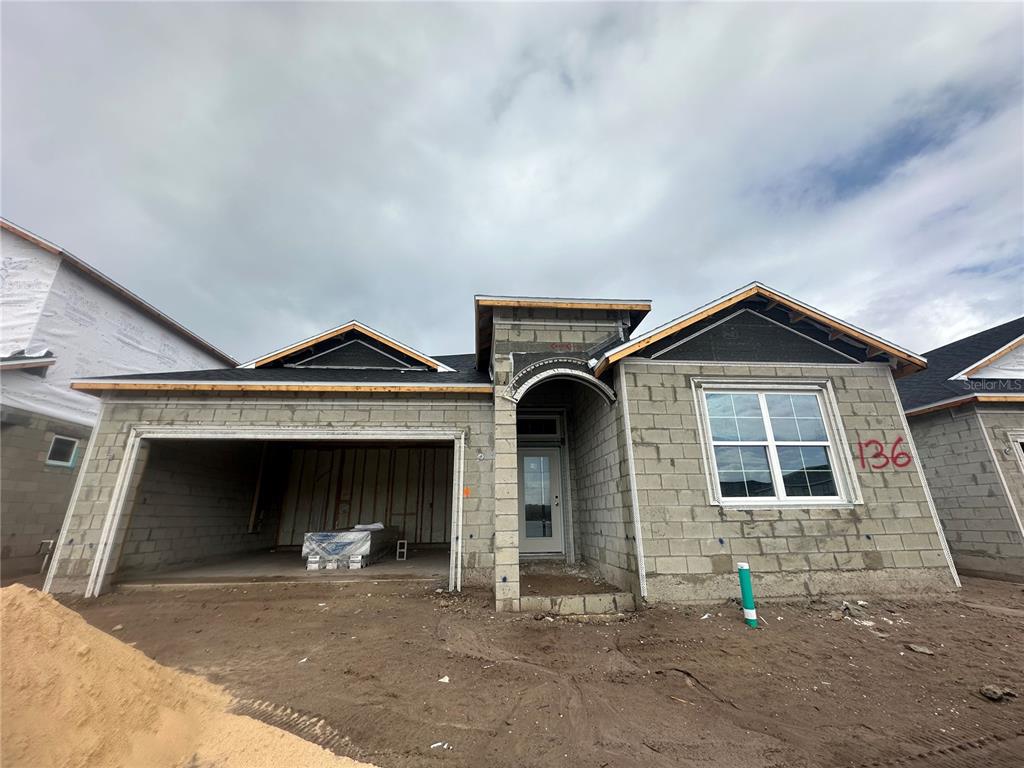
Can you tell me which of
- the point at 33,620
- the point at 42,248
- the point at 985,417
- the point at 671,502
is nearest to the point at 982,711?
the point at 671,502

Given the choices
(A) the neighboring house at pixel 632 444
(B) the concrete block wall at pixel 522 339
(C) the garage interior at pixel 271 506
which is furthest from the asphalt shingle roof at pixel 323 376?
(C) the garage interior at pixel 271 506

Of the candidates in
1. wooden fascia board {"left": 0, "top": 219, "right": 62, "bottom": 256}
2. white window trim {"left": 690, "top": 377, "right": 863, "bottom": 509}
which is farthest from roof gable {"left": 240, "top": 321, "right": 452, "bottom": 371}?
wooden fascia board {"left": 0, "top": 219, "right": 62, "bottom": 256}

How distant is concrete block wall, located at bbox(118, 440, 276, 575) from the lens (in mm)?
7636

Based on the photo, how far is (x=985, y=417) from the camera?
809 centimetres

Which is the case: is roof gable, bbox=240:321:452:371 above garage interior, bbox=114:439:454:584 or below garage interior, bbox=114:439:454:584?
above

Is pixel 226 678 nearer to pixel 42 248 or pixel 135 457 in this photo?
pixel 135 457

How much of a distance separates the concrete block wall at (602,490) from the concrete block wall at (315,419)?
1946 millimetres

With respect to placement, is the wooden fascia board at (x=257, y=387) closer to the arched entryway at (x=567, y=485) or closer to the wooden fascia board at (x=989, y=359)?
the arched entryway at (x=567, y=485)

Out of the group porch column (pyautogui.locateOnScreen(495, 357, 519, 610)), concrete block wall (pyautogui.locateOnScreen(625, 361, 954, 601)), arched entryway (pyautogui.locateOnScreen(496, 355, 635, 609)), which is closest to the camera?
concrete block wall (pyautogui.locateOnScreen(625, 361, 954, 601))

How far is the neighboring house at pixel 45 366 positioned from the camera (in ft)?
30.8

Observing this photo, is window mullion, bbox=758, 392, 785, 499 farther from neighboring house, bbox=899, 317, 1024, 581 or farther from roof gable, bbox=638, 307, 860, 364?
neighboring house, bbox=899, 317, 1024, 581

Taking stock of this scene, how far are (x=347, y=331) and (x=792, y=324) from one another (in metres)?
9.33

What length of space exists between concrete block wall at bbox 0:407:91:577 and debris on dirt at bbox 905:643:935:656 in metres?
15.7

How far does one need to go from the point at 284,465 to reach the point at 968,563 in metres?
16.2
